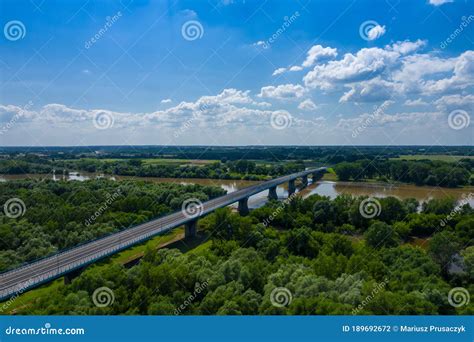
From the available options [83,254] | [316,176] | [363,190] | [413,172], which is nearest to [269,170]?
[316,176]

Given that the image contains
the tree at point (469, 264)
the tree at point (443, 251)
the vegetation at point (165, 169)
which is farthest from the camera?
the vegetation at point (165, 169)

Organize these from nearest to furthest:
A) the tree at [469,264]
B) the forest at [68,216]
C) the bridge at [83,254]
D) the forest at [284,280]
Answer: the forest at [284,280] < the bridge at [83,254] < the tree at [469,264] < the forest at [68,216]

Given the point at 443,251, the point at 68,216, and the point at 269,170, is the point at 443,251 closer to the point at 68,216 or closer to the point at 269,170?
the point at 68,216

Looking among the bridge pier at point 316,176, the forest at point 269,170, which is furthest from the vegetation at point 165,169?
the bridge pier at point 316,176

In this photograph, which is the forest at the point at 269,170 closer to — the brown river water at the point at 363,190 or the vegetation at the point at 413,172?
the vegetation at the point at 413,172

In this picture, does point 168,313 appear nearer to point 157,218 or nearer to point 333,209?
point 157,218

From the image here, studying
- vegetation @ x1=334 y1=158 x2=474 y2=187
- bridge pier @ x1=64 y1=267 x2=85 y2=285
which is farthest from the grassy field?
vegetation @ x1=334 y1=158 x2=474 y2=187

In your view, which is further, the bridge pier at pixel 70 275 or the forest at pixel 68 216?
A: the forest at pixel 68 216
